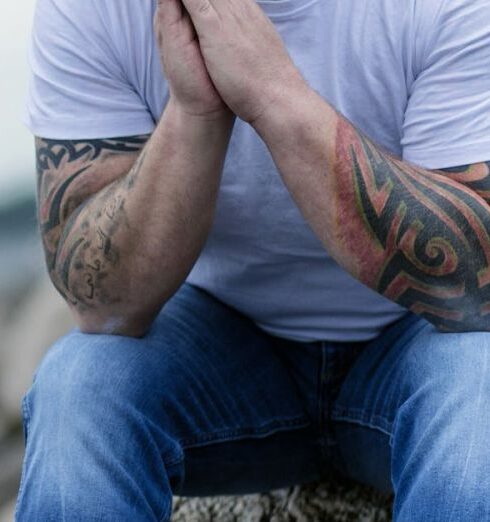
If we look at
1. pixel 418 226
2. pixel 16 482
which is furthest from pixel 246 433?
pixel 16 482

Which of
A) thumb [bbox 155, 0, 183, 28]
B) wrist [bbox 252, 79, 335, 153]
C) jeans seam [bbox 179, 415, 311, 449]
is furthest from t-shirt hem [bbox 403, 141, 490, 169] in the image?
jeans seam [bbox 179, 415, 311, 449]

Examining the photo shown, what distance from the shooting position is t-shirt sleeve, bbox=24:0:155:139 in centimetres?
213

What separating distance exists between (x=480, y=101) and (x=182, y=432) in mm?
761

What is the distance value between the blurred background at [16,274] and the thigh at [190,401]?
1083mm

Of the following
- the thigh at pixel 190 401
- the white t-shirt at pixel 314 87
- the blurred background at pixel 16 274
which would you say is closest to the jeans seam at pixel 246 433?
the thigh at pixel 190 401

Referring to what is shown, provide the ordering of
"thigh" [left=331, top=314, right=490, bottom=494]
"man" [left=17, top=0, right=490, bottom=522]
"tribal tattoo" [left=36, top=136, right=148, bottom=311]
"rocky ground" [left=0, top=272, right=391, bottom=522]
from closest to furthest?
"thigh" [left=331, top=314, right=490, bottom=494] < "man" [left=17, top=0, right=490, bottom=522] < "tribal tattoo" [left=36, top=136, right=148, bottom=311] < "rocky ground" [left=0, top=272, right=391, bottom=522]

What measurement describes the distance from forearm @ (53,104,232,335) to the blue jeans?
0.23 ft

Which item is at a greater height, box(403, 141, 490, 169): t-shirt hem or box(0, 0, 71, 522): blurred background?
box(403, 141, 490, 169): t-shirt hem

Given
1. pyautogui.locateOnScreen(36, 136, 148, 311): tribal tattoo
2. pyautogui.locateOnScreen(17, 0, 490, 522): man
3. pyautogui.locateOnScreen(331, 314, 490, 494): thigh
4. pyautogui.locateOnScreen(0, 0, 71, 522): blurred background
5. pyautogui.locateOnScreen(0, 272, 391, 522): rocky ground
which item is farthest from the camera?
pyautogui.locateOnScreen(0, 0, 71, 522): blurred background

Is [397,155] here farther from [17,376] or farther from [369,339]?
[17,376]

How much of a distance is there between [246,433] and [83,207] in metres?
0.51

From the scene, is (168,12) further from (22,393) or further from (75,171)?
(22,393)

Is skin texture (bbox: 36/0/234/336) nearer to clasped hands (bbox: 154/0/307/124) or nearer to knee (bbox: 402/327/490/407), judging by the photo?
clasped hands (bbox: 154/0/307/124)

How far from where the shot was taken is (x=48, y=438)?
1917 millimetres
